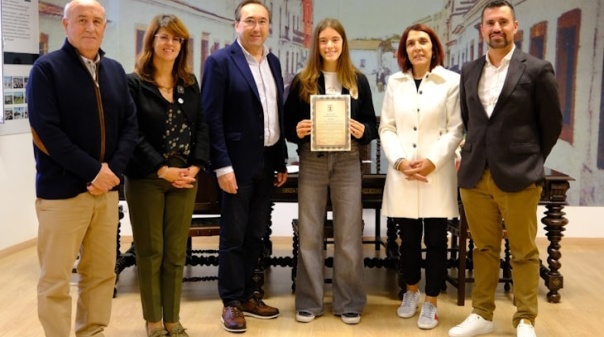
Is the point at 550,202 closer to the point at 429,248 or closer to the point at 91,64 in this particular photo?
the point at 429,248

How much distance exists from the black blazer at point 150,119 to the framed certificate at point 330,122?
64 centimetres

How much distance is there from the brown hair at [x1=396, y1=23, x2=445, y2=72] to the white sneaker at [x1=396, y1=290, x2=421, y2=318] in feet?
4.21

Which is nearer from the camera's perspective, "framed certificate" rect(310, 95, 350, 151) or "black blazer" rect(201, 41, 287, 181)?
"black blazer" rect(201, 41, 287, 181)

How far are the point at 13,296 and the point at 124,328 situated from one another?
1.05 m

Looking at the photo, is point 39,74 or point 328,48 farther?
point 328,48

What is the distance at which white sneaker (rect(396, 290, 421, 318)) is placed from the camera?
416 cm

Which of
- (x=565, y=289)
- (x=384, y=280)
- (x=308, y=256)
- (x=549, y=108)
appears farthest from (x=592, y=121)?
(x=308, y=256)

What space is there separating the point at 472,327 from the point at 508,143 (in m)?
1.00

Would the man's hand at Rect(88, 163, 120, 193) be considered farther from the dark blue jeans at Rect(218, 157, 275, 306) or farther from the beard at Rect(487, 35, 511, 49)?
the beard at Rect(487, 35, 511, 49)

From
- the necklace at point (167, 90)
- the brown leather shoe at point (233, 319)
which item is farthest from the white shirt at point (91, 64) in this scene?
the brown leather shoe at point (233, 319)

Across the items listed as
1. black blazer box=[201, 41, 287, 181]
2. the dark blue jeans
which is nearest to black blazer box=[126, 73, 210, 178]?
black blazer box=[201, 41, 287, 181]

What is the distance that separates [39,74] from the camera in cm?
290

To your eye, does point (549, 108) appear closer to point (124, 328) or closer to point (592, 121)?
point (124, 328)

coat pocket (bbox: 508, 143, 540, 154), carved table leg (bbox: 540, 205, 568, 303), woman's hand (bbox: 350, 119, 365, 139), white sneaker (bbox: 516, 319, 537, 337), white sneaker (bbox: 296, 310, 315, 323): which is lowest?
white sneaker (bbox: 296, 310, 315, 323)
